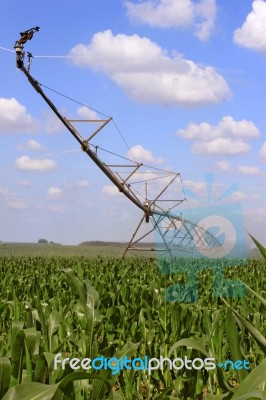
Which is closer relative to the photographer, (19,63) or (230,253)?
(230,253)

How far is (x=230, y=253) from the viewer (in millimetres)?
5828

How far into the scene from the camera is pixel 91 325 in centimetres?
429

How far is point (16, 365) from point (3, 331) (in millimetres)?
4150

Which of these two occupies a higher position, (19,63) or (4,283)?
(19,63)

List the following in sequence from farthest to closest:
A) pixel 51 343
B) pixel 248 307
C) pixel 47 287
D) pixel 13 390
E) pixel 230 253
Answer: pixel 47 287, pixel 248 307, pixel 230 253, pixel 51 343, pixel 13 390

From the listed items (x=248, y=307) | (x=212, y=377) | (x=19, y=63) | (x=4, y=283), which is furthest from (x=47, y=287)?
(x=19, y=63)

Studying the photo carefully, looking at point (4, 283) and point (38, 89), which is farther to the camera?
point (38, 89)

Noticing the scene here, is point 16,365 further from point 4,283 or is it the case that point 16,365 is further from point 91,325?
point 4,283

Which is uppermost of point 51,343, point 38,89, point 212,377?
point 38,89

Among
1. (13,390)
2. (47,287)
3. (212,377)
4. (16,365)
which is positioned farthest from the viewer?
(47,287)

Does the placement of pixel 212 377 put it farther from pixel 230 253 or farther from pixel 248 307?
pixel 248 307

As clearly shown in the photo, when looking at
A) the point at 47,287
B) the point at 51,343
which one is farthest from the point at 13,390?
the point at 47,287

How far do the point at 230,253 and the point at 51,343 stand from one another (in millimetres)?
2293

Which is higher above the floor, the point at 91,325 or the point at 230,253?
the point at 230,253
